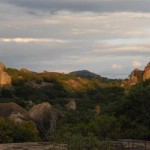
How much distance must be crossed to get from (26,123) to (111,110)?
28.3ft

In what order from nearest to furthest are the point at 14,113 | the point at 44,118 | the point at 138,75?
1. the point at 14,113
2. the point at 44,118
3. the point at 138,75

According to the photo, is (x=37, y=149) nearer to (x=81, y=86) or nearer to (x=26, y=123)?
(x=26, y=123)

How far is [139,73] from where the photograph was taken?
339ft

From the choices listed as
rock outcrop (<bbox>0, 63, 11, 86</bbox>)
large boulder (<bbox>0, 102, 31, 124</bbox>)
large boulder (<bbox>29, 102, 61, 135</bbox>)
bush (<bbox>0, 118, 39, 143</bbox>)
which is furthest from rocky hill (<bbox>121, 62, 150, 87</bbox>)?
bush (<bbox>0, 118, 39, 143</bbox>)

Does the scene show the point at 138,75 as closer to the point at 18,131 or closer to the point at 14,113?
the point at 14,113

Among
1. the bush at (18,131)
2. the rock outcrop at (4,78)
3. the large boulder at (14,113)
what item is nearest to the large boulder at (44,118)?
the large boulder at (14,113)

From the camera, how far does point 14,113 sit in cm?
3228

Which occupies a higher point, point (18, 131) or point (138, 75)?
point (138, 75)

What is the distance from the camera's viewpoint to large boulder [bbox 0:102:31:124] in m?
31.8

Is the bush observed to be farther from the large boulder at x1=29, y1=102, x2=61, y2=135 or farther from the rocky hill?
the rocky hill

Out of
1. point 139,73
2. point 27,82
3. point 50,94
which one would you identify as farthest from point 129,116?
point 27,82

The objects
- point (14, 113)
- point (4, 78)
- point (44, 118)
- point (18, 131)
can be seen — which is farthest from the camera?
point (4, 78)

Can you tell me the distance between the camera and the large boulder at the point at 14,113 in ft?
104

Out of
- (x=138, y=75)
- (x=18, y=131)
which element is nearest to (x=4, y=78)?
(x=138, y=75)
